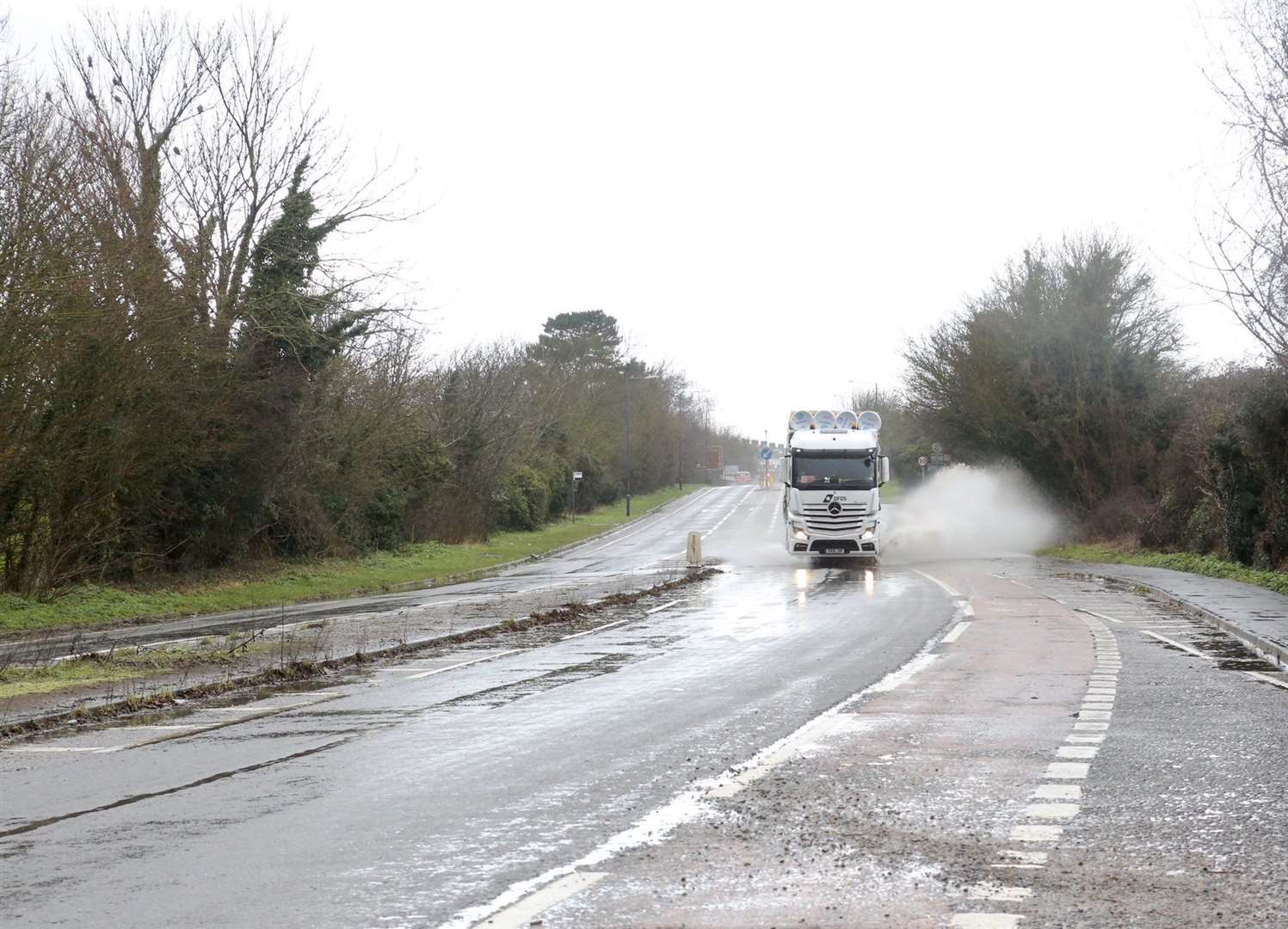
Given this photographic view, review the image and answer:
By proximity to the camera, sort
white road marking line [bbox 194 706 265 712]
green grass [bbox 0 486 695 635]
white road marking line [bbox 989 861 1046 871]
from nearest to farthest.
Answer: white road marking line [bbox 989 861 1046 871]
white road marking line [bbox 194 706 265 712]
green grass [bbox 0 486 695 635]

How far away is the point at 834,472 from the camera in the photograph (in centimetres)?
3550

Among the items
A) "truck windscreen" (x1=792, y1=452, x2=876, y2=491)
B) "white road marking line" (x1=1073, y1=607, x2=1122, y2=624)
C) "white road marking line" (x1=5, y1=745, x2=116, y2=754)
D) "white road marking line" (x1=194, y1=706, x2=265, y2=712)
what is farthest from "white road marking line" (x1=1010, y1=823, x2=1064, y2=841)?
"truck windscreen" (x1=792, y1=452, x2=876, y2=491)

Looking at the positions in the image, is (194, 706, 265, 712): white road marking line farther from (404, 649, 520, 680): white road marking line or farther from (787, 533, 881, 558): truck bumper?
(787, 533, 881, 558): truck bumper

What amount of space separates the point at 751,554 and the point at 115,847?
38.1 meters

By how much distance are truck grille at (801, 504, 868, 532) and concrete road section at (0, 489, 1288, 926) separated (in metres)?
19.9

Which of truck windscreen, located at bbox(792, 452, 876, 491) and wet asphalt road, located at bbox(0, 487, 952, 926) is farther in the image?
truck windscreen, located at bbox(792, 452, 876, 491)

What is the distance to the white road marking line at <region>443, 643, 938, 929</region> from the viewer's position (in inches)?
223

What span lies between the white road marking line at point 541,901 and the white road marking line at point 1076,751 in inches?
171

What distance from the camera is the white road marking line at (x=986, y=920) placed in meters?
5.34

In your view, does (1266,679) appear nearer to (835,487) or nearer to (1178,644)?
(1178,644)

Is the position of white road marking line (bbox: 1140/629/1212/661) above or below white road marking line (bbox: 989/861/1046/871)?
below

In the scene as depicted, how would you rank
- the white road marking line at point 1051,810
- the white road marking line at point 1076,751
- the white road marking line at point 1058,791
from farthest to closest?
1. the white road marking line at point 1076,751
2. the white road marking line at point 1058,791
3. the white road marking line at point 1051,810

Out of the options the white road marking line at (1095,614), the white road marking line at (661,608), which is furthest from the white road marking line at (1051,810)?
the white road marking line at (661,608)

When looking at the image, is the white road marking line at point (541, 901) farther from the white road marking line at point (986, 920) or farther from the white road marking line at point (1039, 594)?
the white road marking line at point (1039, 594)
